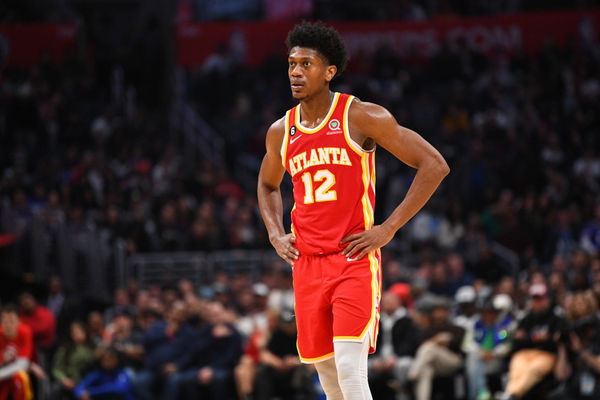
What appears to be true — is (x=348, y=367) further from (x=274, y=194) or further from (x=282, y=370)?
(x=282, y=370)

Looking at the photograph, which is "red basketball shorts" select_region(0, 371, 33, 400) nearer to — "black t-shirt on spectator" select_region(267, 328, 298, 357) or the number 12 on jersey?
"black t-shirt on spectator" select_region(267, 328, 298, 357)

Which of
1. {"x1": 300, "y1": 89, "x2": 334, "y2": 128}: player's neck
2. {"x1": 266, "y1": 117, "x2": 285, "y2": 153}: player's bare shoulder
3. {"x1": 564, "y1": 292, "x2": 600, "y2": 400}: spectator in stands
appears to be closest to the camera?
{"x1": 300, "y1": 89, "x2": 334, "y2": 128}: player's neck

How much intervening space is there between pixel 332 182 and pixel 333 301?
0.74 m

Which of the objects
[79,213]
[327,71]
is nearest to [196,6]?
[79,213]

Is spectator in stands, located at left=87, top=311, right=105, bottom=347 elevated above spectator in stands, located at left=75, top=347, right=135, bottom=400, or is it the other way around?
spectator in stands, located at left=87, top=311, right=105, bottom=347

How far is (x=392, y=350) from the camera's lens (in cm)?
1186

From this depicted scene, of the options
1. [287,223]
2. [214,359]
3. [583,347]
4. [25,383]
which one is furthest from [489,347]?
[25,383]

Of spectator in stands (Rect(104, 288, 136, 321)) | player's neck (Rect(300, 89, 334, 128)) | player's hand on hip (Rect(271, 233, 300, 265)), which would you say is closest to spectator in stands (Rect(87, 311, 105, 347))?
spectator in stands (Rect(104, 288, 136, 321))

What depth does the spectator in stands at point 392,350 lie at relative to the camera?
11531mm

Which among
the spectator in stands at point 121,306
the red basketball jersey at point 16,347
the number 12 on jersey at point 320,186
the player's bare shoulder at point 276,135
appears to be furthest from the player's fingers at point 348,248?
the spectator in stands at point 121,306

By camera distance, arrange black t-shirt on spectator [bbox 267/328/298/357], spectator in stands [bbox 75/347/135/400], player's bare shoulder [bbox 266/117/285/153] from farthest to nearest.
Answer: spectator in stands [bbox 75/347/135/400] < black t-shirt on spectator [bbox 267/328/298/357] < player's bare shoulder [bbox 266/117/285/153]

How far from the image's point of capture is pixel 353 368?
5332 millimetres

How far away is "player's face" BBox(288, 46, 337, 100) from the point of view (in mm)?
5602

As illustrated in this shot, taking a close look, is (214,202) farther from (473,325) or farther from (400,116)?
(473,325)
